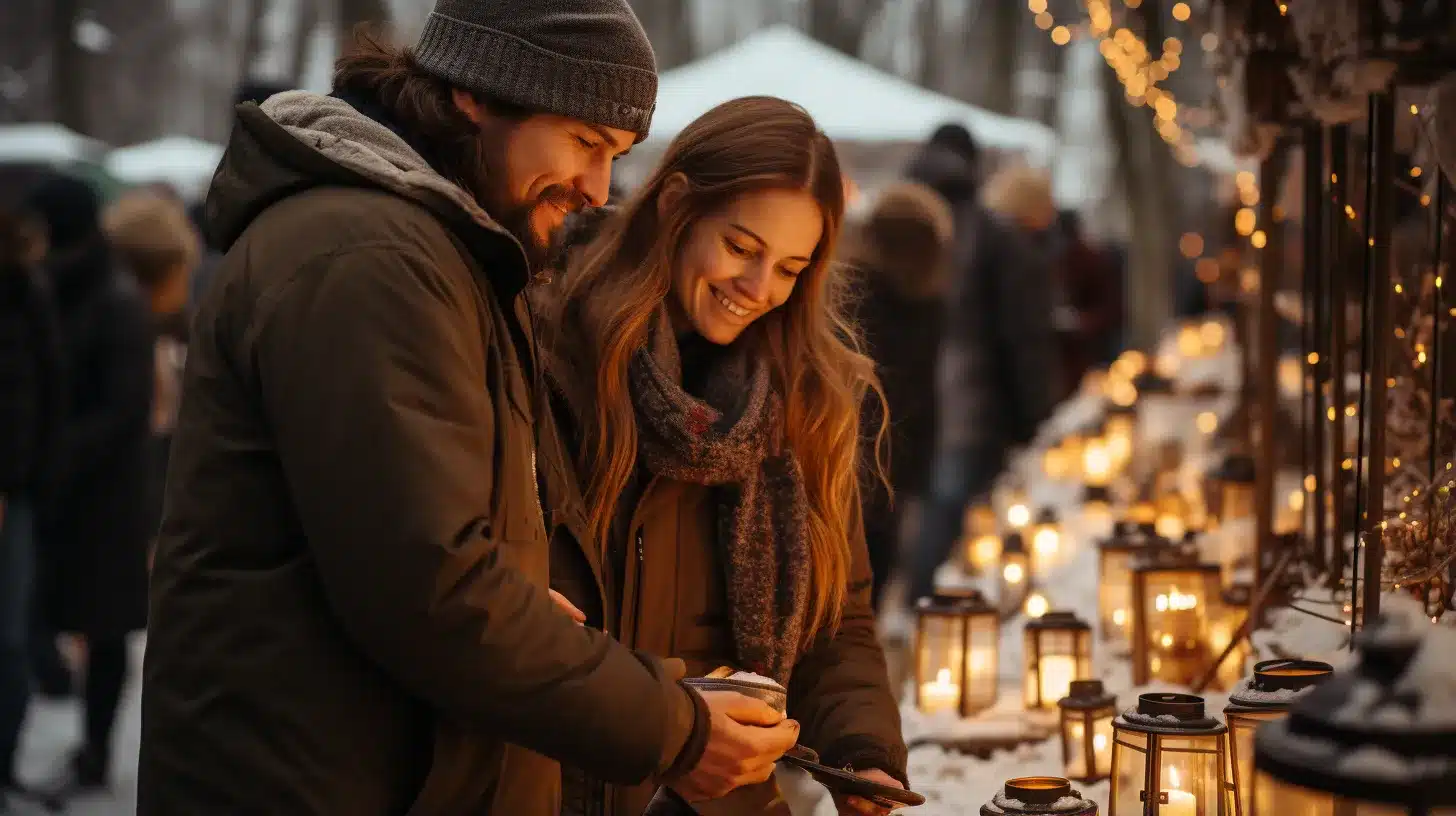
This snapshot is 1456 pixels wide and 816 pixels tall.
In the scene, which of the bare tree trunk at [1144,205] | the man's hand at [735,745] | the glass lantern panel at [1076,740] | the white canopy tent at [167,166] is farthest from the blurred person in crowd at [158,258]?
the bare tree trunk at [1144,205]

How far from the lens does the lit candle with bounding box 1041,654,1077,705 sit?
451 centimetres

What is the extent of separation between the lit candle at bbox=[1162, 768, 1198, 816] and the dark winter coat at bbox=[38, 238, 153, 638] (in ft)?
16.1

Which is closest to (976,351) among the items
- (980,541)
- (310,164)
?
(980,541)

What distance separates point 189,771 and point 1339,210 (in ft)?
8.98

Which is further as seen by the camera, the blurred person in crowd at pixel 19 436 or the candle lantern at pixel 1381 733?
the blurred person in crowd at pixel 19 436

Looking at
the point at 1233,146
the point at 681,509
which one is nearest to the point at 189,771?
the point at 681,509

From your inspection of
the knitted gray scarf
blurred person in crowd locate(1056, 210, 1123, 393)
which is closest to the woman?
the knitted gray scarf

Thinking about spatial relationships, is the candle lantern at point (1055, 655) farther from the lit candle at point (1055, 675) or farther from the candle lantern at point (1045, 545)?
the candle lantern at point (1045, 545)

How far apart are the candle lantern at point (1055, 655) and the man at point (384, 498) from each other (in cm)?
221

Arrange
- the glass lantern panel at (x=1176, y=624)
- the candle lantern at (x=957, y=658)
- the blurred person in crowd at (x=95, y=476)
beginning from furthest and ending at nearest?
the blurred person in crowd at (x=95, y=476)
the candle lantern at (x=957, y=658)
the glass lantern panel at (x=1176, y=624)

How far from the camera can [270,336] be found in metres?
2.11

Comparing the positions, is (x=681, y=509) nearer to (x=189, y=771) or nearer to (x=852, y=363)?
(x=852, y=363)

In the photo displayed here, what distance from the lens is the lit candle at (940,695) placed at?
4.66m

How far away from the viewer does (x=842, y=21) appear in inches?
1083
